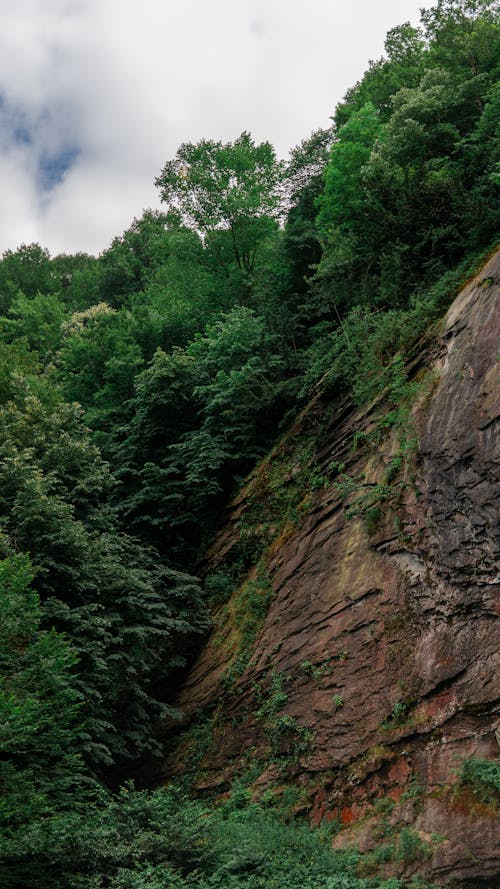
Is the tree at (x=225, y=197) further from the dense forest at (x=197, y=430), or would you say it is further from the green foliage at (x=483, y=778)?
the green foliage at (x=483, y=778)

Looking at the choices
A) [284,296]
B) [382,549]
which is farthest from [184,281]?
[382,549]

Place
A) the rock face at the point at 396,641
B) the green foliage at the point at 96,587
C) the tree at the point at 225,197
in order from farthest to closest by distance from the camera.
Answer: the tree at the point at 225,197
the green foliage at the point at 96,587
the rock face at the point at 396,641

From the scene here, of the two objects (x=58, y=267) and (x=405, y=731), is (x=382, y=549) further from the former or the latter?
(x=58, y=267)

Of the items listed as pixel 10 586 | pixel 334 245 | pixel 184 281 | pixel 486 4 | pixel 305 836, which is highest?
pixel 184 281

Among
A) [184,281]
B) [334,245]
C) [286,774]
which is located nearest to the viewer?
[286,774]

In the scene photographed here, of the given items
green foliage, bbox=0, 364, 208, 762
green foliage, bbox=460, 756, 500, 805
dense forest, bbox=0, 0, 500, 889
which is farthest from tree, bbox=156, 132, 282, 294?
green foliage, bbox=460, 756, 500, 805

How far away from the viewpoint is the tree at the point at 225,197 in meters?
23.2

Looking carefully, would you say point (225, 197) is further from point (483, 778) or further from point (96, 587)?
point (483, 778)

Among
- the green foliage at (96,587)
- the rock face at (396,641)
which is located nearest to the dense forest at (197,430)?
the green foliage at (96,587)

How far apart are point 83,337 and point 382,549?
820 inches

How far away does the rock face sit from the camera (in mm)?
7727

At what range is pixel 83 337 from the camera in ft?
90.7

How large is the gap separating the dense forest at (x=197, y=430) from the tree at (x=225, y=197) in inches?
3.2

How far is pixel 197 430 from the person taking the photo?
1811 cm
